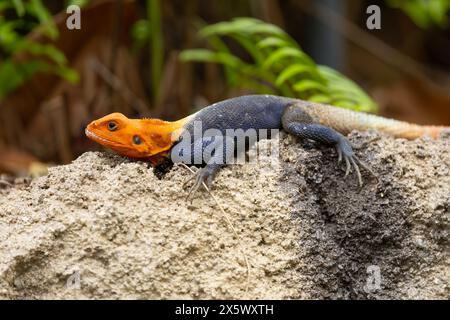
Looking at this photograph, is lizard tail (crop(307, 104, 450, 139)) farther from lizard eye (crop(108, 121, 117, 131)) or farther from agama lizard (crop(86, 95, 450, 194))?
lizard eye (crop(108, 121, 117, 131))

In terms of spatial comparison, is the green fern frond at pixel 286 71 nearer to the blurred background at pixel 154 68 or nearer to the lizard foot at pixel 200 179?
the blurred background at pixel 154 68

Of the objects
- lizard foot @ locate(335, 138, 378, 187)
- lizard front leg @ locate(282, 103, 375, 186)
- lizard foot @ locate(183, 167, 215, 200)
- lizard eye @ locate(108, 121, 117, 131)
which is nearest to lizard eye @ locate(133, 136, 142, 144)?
lizard eye @ locate(108, 121, 117, 131)

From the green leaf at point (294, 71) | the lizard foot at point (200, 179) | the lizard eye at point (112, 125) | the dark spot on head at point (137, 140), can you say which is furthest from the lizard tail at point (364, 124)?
the lizard eye at point (112, 125)

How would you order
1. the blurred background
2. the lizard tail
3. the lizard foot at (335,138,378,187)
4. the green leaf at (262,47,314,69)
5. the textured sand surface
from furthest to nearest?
1. the blurred background
2. the green leaf at (262,47,314,69)
3. the lizard tail
4. the lizard foot at (335,138,378,187)
5. the textured sand surface

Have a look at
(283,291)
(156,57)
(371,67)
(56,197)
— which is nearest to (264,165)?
(283,291)

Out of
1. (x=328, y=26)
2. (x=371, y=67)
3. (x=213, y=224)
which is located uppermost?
(x=213, y=224)
